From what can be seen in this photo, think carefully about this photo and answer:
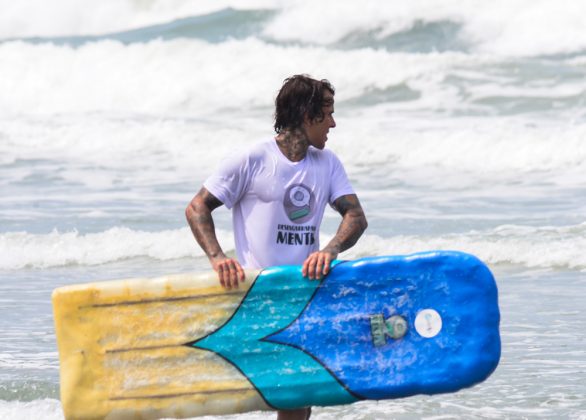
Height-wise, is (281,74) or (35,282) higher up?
(281,74)

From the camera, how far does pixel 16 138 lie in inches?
771

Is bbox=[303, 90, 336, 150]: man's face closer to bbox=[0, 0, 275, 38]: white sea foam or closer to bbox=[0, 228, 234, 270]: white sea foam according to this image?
bbox=[0, 228, 234, 270]: white sea foam

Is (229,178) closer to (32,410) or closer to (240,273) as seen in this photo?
(240,273)

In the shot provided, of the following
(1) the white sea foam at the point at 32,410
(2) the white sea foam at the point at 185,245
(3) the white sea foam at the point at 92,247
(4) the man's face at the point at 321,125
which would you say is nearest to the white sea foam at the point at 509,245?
(2) the white sea foam at the point at 185,245

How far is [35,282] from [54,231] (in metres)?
2.30

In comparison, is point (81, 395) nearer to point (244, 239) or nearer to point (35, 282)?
point (244, 239)

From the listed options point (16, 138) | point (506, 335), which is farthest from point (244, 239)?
point (16, 138)

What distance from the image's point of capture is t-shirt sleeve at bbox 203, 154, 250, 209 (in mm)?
4137

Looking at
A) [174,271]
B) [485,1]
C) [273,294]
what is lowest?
[174,271]

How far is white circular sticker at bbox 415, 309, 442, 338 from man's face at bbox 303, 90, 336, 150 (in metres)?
0.69

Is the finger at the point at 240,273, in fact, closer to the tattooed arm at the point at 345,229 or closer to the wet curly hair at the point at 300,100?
the tattooed arm at the point at 345,229

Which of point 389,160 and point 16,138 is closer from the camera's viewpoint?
point 389,160

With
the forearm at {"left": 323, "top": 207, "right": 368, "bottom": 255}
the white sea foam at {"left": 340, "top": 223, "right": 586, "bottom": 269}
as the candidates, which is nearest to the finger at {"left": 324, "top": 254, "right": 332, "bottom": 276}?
the forearm at {"left": 323, "top": 207, "right": 368, "bottom": 255}

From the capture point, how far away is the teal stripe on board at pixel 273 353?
413cm
